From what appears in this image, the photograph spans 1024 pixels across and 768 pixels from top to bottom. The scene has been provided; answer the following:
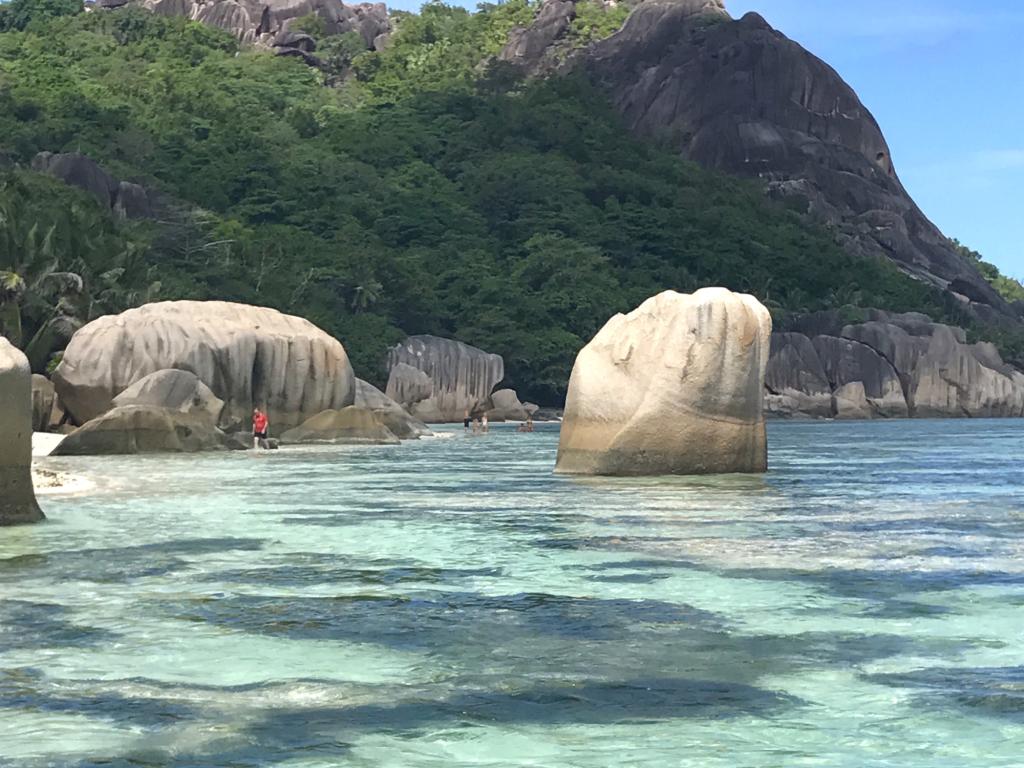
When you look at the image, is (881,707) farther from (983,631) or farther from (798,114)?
(798,114)

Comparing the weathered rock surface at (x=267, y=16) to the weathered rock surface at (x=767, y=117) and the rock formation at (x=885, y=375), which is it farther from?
the rock formation at (x=885, y=375)

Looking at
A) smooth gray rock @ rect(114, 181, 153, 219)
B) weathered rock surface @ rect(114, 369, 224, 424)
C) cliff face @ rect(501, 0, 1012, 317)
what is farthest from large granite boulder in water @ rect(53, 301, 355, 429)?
cliff face @ rect(501, 0, 1012, 317)

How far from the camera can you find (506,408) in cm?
5825

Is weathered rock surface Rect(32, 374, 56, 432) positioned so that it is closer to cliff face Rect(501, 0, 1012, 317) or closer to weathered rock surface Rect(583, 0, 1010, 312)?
cliff face Rect(501, 0, 1012, 317)

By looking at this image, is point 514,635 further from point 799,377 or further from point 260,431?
point 799,377

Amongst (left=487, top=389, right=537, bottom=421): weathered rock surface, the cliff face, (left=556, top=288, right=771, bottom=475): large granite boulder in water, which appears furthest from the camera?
the cliff face

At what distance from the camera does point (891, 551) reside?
10875 mm

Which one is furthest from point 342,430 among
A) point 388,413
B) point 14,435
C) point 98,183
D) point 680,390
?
point 98,183

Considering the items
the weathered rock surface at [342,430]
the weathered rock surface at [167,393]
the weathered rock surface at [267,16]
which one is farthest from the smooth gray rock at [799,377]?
the weathered rock surface at [267,16]

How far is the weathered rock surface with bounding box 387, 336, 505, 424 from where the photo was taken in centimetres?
5466

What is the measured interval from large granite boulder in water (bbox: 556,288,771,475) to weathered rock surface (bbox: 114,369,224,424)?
1215cm

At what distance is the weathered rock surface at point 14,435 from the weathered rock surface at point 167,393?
16331 millimetres

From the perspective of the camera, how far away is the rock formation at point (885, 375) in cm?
6644

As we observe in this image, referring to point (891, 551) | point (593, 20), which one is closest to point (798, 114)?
point (593, 20)
